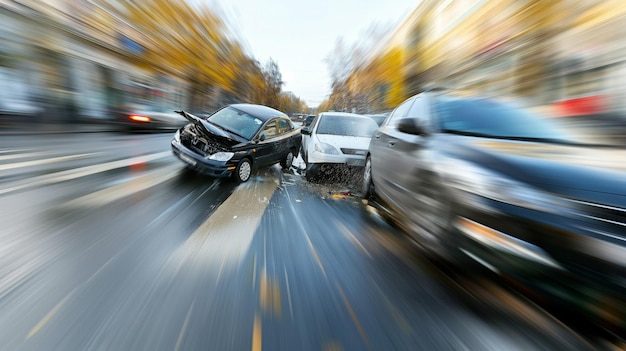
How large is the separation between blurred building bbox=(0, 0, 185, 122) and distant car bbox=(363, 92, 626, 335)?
44.9 feet

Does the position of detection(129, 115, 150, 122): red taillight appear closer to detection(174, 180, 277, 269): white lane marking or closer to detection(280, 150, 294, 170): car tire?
detection(280, 150, 294, 170): car tire

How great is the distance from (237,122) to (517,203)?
5.61m

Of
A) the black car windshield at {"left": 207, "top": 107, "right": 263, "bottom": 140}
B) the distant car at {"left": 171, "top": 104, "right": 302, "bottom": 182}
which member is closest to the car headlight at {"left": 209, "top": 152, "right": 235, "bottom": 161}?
the distant car at {"left": 171, "top": 104, "right": 302, "bottom": 182}

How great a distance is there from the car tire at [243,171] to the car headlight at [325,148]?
4.60ft

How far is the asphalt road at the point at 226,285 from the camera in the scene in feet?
5.82

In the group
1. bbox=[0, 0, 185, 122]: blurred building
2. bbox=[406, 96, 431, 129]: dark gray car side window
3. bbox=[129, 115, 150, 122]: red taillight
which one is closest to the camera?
bbox=[406, 96, 431, 129]: dark gray car side window

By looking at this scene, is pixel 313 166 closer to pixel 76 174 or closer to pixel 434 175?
pixel 434 175

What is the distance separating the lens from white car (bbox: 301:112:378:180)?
6.09m

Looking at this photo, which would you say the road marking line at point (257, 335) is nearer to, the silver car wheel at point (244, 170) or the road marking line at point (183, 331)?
the road marking line at point (183, 331)

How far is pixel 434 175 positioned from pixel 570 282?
1.23 metres

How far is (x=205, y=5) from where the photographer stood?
28234 mm

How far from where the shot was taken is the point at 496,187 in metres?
2.06

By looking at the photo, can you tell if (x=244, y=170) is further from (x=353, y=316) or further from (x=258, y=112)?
(x=353, y=316)

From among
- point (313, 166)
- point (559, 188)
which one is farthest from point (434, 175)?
point (313, 166)
